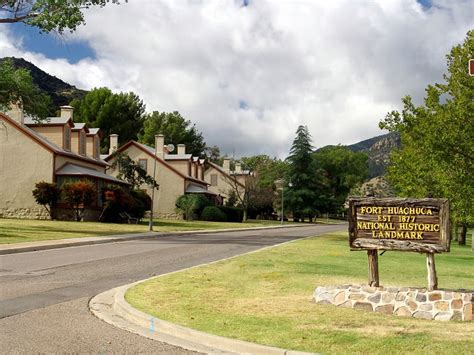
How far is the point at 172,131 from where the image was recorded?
317ft

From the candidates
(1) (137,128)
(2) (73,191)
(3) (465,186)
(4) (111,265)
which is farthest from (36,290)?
(1) (137,128)

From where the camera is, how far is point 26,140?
44188 millimetres

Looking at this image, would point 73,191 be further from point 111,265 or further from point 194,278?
point 194,278

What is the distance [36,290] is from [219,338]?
5617 millimetres

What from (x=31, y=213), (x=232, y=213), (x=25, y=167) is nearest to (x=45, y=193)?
(x=31, y=213)

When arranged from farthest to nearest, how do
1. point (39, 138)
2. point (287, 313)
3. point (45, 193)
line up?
point (39, 138) < point (45, 193) < point (287, 313)

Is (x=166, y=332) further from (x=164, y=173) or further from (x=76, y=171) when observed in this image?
(x=164, y=173)

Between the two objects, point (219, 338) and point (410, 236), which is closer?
point (219, 338)

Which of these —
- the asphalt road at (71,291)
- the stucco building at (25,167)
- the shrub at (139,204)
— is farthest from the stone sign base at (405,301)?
the shrub at (139,204)

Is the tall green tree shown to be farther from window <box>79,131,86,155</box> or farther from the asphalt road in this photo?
the asphalt road

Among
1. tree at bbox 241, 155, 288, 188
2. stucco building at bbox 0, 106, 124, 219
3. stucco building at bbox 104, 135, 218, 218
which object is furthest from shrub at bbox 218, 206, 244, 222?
stucco building at bbox 0, 106, 124, 219

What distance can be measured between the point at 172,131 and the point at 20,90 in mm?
64106

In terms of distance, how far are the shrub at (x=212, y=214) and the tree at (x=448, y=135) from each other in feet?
99.1

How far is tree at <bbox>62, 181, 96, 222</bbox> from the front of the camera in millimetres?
42344
